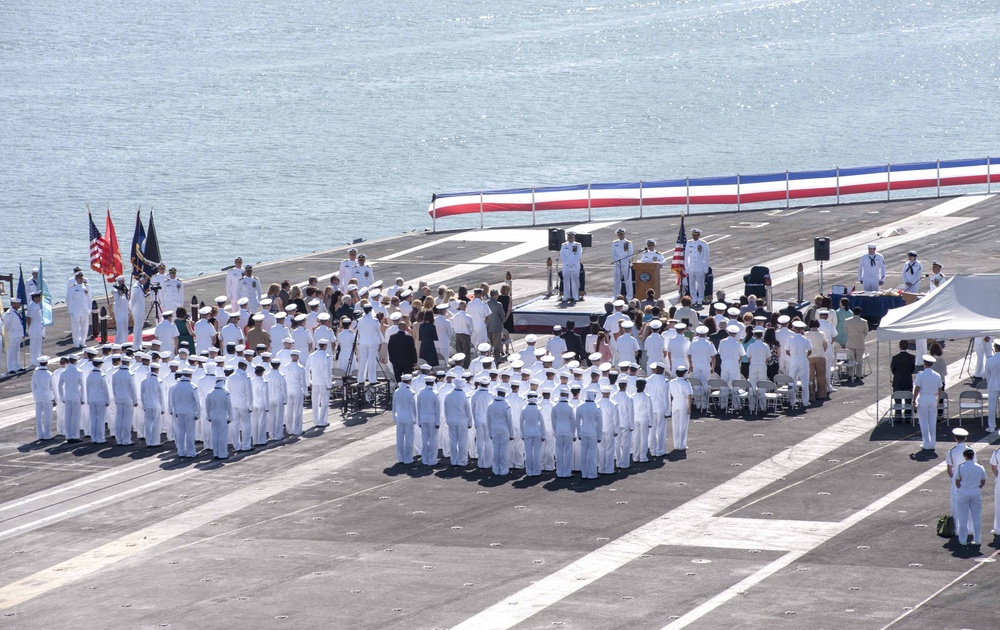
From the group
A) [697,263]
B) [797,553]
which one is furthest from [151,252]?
[797,553]

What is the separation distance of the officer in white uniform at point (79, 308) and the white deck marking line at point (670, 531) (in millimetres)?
17856

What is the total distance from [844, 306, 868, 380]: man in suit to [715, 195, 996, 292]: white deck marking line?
905 cm

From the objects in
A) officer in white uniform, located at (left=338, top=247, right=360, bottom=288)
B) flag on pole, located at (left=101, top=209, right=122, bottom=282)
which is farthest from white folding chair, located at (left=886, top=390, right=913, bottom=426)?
flag on pole, located at (left=101, top=209, right=122, bottom=282)

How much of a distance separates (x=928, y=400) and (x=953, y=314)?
106 inches

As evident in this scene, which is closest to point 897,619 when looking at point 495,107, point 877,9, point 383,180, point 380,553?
point 380,553

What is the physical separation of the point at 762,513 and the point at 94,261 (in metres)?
21.5

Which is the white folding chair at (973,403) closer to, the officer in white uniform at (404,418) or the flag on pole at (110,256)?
the officer in white uniform at (404,418)

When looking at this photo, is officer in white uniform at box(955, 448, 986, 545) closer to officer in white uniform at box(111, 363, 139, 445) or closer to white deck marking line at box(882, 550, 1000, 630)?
white deck marking line at box(882, 550, 1000, 630)

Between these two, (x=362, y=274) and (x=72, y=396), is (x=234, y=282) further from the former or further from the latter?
(x=72, y=396)

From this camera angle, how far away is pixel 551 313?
35250mm

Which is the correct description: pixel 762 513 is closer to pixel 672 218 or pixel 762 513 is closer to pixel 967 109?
pixel 672 218

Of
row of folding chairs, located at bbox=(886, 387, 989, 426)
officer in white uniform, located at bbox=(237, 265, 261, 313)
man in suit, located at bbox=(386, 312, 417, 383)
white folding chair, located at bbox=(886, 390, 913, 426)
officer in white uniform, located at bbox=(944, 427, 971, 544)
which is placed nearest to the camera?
officer in white uniform, located at bbox=(944, 427, 971, 544)

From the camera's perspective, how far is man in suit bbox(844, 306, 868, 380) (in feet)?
100

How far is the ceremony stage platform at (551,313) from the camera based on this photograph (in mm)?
34688
